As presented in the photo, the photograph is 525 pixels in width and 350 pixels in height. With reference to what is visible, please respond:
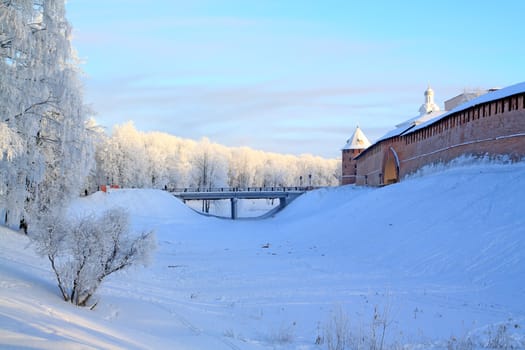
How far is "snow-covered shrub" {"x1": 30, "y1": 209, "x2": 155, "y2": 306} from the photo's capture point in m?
8.23

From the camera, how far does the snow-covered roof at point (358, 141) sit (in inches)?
2617

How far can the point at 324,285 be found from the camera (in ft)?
40.5

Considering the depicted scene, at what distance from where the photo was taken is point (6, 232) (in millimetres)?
15586

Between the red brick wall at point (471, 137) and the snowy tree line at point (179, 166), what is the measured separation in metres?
17.5

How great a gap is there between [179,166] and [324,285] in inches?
2345

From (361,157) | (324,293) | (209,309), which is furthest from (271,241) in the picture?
(361,157)

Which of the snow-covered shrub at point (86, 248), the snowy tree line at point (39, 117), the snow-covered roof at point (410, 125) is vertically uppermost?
the snow-covered roof at point (410, 125)

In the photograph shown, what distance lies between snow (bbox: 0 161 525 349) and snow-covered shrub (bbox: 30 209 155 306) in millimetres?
435

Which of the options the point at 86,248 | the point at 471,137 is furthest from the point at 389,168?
the point at 86,248

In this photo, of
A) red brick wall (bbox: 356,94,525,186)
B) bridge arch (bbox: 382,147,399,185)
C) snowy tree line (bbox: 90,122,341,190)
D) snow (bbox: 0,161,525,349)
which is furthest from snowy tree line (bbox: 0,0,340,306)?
bridge arch (bbox: 382,147,399,185)

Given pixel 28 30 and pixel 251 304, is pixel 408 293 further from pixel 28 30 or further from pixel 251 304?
pixel 28 30

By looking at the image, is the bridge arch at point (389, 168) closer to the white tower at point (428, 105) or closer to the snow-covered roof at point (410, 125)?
the snow-covered roof at point (410, 125)

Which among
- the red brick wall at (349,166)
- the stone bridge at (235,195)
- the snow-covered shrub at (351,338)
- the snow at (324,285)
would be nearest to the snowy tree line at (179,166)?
the red brick wall at (349,166)

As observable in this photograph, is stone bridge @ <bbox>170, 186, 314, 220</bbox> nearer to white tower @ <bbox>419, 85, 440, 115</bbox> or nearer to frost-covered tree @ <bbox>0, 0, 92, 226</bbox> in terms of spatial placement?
white tower @ <bbox>419, 85, 440, 115</bbox>
